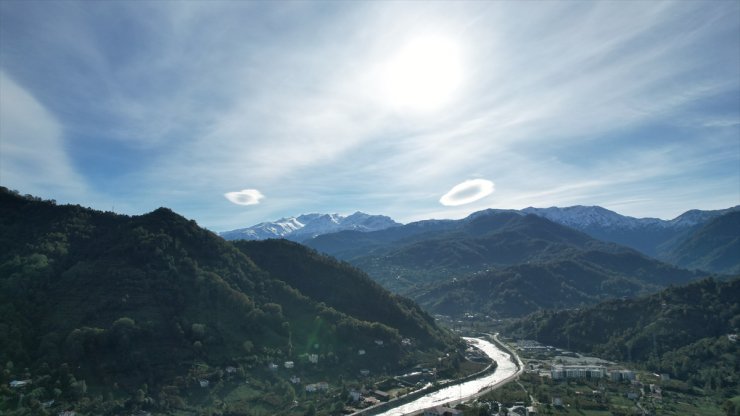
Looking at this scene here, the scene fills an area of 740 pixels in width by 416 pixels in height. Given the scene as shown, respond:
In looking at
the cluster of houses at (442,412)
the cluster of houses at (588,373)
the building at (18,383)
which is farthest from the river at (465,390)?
the building at (18,383)

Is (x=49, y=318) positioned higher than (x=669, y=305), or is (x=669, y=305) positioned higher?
(x=49, y=318)

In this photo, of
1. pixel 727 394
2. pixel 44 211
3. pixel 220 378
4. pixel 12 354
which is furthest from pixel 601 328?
pixel 44 211

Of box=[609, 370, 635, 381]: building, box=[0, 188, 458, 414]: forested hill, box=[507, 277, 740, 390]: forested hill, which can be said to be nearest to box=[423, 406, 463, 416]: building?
box=[0, 188, 458, 414]: forested hill

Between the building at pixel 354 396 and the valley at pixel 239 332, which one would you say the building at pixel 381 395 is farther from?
the building at pixel 354 396

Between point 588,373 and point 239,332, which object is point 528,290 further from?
point 239,332

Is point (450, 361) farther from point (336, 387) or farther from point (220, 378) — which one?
point (220, 378)

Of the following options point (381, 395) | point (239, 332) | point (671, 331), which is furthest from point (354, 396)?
point (671, 331)
